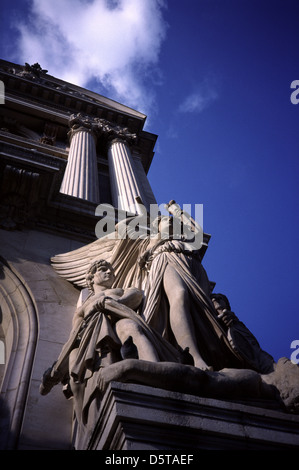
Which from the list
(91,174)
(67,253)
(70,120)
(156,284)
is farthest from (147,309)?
(70,120)

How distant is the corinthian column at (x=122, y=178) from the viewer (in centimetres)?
1364

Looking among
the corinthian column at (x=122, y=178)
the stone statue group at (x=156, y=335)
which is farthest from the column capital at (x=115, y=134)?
the stone statue group at (x=156, y=335)

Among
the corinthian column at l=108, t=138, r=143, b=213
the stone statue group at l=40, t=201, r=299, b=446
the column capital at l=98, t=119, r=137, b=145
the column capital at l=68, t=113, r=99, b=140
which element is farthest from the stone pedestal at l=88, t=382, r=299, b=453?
the column capital at l=98, t=119, r=137, b=145

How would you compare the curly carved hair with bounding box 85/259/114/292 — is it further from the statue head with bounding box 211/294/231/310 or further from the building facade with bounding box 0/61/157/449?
the statue head with bounding box 211/294/231/310

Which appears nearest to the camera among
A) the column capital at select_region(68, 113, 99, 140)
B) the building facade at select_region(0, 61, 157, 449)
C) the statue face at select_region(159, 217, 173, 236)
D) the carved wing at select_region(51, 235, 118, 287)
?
the building facade at select_region(0, 61, 157, 449)

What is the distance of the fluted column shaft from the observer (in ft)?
44.8

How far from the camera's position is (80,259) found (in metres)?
8.09

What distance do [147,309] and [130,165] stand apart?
11.0 meters

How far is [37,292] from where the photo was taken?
7.38 metres

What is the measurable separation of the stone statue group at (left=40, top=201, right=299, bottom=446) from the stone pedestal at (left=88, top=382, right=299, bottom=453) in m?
0.23

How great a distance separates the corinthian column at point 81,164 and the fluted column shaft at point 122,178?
0.69 m

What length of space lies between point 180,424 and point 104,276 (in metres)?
3.37

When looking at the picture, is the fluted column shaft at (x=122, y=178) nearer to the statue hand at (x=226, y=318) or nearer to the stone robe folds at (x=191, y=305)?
the stone robe folds at (x=191, y=305)
